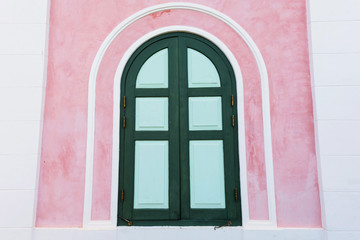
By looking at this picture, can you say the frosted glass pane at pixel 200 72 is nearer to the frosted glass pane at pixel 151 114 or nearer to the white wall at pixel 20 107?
the frosted glass pane at pixel 151 114

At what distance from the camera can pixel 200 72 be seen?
3.46 metres

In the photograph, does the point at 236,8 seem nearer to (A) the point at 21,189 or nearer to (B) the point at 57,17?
(B) the point at 57,17

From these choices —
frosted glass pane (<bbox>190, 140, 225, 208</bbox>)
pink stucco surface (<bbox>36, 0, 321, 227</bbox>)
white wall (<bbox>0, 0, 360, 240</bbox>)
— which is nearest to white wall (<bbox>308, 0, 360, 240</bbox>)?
white wall (<bbox>0, 0, 360, 240</bbox>)

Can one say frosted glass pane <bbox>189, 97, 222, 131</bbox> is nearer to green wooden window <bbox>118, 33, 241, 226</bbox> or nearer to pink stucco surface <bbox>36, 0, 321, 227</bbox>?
green wooden window <bbox>118, 33, 241, 226</bbox>

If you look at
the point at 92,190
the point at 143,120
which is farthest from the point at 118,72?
the point at 92,190

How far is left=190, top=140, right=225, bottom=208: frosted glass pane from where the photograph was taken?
3227mm

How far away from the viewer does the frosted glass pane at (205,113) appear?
3.35 metres

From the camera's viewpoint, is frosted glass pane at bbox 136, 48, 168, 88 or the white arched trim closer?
the white arched trim

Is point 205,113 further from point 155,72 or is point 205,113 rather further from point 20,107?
point 20,107

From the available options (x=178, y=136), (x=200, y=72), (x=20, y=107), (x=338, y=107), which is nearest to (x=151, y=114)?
(x=178, y=136)

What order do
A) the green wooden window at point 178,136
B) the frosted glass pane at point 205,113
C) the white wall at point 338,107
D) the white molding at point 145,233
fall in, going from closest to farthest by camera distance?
the white wall at point 338,107, the white molding at point 145,233, the green wooden window at point 178,136, the frosted glass pane at point 205,113

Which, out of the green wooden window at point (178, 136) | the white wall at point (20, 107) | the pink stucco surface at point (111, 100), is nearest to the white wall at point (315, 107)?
the white wall at point (20, 107)

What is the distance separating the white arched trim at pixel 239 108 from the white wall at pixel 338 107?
0.52 m

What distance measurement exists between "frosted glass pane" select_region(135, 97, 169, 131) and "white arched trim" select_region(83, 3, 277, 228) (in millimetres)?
238
